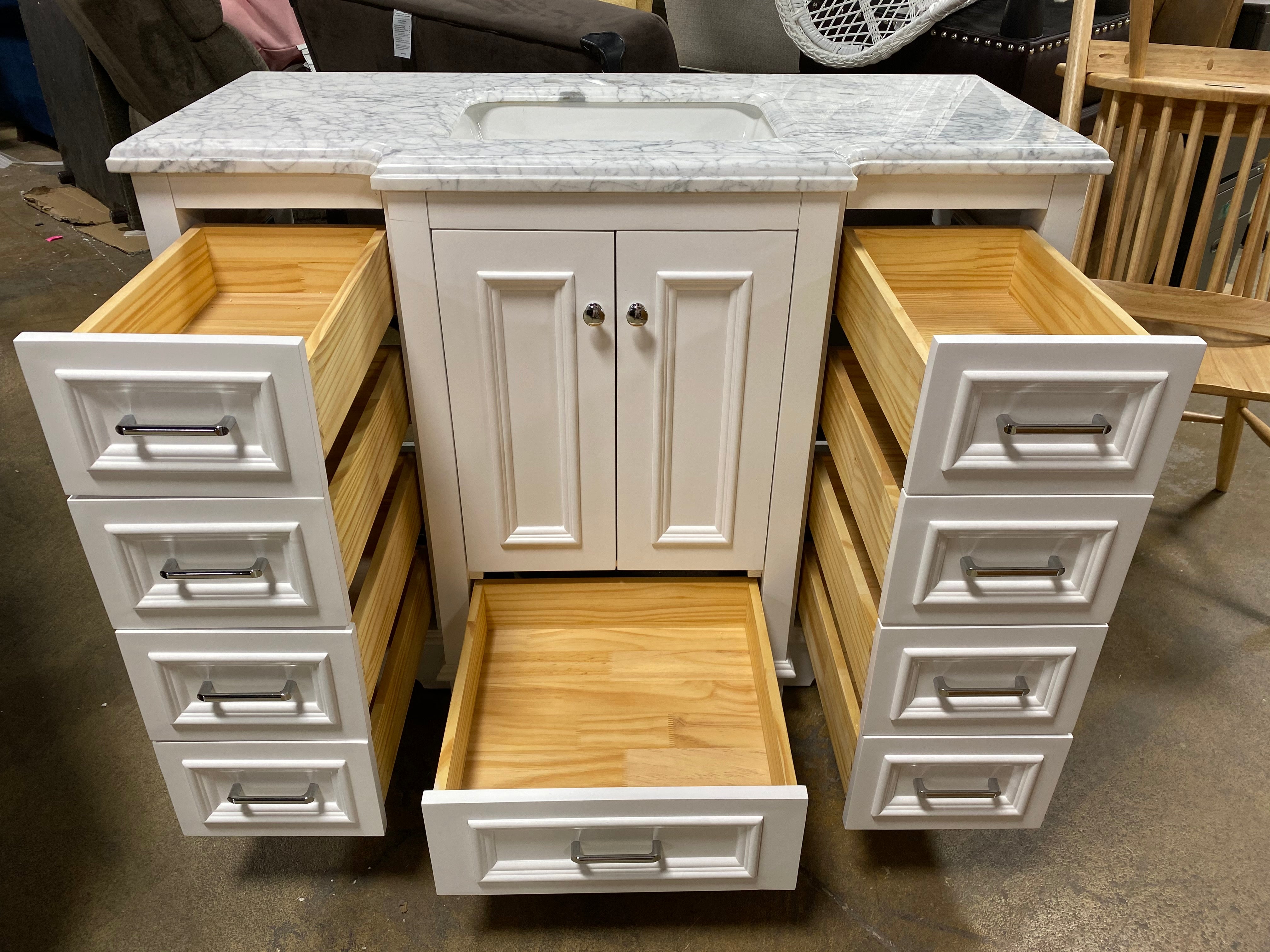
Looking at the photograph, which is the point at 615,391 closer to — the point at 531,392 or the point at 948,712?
the point at 531,392

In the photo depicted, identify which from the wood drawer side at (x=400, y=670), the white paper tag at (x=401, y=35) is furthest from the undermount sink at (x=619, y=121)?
the white paper tag at (x=401, y=35)

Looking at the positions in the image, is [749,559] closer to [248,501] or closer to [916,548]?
[916,548]

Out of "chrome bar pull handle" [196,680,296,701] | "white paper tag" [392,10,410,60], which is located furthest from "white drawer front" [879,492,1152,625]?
"white paper tag" [392,10,410,60]

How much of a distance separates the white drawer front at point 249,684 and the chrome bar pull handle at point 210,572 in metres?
0.07

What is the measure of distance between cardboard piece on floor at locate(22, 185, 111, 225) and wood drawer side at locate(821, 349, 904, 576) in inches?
112

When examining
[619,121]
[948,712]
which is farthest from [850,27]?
[948,712]

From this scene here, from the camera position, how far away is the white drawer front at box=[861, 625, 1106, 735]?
36.2 inches

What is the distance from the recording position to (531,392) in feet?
3.58

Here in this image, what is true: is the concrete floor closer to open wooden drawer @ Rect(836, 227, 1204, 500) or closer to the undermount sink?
open wooden drawer @ Rect(836, 227, 1204, 500)

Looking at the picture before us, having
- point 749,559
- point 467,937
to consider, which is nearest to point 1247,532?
point 749,559

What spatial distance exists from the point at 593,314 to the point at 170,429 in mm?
454

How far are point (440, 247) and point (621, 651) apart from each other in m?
0.58

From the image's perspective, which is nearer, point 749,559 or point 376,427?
point 376,427

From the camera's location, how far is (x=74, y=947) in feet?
3.36
